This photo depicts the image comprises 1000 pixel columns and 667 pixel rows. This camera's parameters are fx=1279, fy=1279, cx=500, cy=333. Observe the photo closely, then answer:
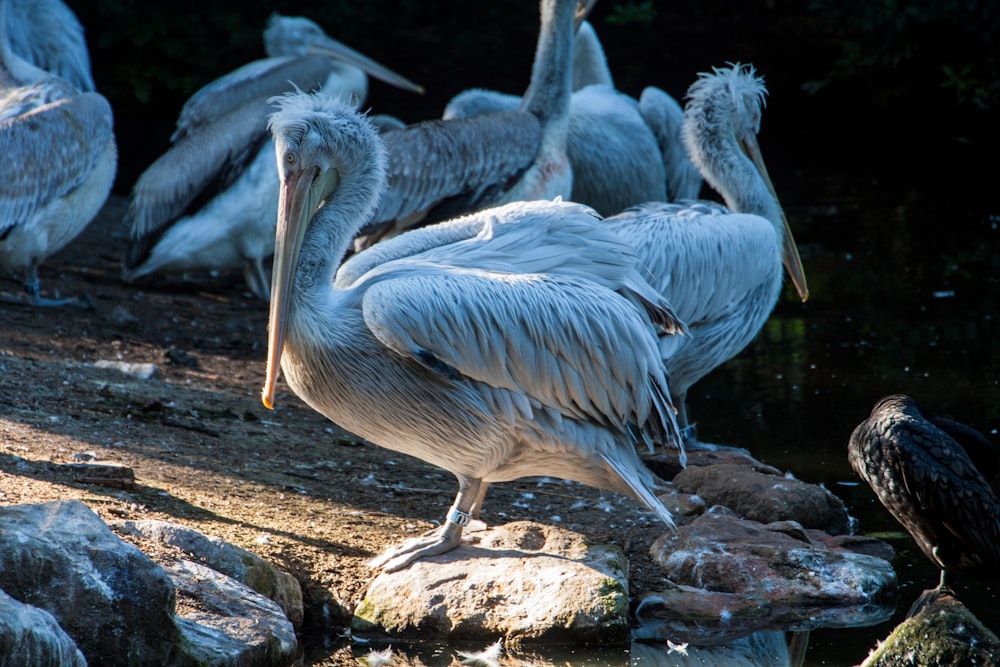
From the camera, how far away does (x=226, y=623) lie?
306cm

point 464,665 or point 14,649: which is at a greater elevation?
point 14,649

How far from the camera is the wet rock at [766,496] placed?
4.19m

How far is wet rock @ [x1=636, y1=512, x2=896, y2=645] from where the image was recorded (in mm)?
3510

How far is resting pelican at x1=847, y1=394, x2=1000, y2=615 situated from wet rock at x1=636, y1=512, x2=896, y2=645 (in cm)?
24

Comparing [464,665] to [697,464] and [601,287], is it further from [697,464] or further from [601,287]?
[697,464]

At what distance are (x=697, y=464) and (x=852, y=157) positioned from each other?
7.92 meters

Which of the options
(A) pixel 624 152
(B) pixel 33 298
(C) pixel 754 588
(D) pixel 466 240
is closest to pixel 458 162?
(A) pixel 624 152

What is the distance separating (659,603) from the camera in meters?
3.56

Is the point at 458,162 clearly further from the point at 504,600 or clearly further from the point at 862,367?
the point at 504,600

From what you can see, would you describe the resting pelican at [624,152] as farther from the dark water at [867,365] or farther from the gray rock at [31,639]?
the gray rock at [31,639]

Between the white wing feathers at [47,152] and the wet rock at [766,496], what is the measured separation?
3.48 m

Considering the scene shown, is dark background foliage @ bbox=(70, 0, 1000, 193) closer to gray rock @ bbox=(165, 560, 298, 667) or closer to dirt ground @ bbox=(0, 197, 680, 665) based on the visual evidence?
dirt ground @ bbox=(0, 197, 680, 665)

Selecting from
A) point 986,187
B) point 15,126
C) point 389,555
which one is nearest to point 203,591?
point 389,555

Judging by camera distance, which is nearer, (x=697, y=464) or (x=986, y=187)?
(x=697, y=464)
